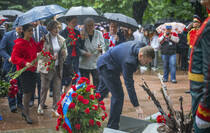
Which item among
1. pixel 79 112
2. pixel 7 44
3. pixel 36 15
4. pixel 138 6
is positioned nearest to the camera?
pixel 79 112

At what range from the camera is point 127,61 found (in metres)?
4.47

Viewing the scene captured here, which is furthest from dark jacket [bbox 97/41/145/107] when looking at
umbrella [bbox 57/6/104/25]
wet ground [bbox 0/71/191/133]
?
umbrella [bbox 57/6/104/25]

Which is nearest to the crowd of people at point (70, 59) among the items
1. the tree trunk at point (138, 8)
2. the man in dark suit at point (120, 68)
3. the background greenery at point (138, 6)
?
the man in dark suit at point (120, 68)

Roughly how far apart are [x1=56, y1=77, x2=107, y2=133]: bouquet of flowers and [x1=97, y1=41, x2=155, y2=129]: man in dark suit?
637 millimetres

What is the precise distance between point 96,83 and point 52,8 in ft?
6.86

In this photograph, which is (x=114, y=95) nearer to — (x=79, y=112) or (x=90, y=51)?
(x=79, y=112)

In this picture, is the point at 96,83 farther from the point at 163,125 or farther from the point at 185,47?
Answer: the point at 185,47

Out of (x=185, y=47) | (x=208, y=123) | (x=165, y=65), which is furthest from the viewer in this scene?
(x=185, y=47)

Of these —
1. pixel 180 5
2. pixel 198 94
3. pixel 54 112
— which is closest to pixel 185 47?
pixel 180 5

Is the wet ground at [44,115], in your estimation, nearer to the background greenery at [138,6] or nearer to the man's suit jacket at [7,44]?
the man's suit jacket at [7,44]

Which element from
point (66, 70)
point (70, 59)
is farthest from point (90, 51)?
point (66, 70)

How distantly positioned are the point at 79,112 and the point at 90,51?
3.25m

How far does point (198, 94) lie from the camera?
252 cm

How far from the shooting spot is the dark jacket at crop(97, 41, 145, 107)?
447cm
